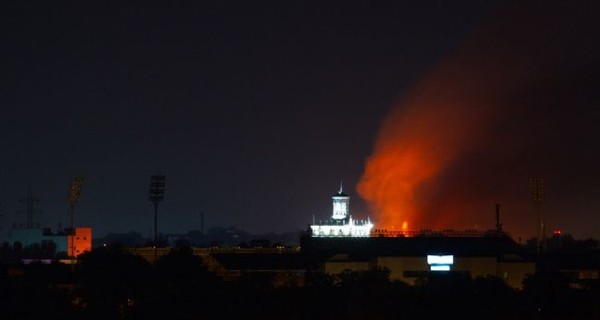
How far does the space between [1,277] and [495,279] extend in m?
33.3

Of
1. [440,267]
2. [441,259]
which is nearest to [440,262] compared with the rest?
[441,259]

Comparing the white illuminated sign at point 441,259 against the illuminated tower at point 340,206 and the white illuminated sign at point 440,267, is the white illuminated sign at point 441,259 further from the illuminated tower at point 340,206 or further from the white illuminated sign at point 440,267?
the illuminated tower at point 340,206

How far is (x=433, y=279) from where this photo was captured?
103375 mm

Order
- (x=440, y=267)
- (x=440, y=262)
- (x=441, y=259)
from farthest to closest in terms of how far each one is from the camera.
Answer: (x=441, y=259) → (x=440, y=262) → (x=440, y=267)

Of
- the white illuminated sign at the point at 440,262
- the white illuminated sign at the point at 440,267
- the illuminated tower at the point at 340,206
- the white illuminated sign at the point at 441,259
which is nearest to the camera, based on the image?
the white illuminated sign at the point at 440,267

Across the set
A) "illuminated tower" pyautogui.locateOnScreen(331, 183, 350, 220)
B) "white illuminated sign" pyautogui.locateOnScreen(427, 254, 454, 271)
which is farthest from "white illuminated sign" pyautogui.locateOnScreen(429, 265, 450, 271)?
"illuminated tower" pyautogui.locateOnScreen(331, 183, 350, 220)

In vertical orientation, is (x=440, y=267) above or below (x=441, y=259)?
below

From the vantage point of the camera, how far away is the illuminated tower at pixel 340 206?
16212 cm

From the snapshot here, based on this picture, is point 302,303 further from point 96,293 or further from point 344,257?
point 344,257

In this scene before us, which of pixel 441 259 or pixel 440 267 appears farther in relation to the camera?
pixel 441 259

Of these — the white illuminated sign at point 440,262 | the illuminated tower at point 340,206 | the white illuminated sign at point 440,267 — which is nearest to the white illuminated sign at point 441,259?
the white illuminated sign at point 440,262

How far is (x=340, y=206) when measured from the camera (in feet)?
536

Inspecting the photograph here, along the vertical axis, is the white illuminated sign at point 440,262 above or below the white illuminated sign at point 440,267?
above

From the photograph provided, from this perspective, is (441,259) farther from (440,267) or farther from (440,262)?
(440,267)
